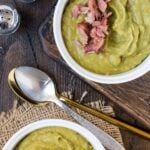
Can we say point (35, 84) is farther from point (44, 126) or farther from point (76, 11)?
point (76, 11)

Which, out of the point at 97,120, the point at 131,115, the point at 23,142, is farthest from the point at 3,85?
the point at 131,115

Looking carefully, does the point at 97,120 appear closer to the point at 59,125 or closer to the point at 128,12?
the point at 59,125

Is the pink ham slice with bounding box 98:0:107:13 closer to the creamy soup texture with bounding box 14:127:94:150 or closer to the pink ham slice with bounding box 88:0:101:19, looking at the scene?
the pink ham slice with bounding box 88:0:101:19

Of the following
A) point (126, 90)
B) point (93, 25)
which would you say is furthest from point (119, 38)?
point (126, 90)

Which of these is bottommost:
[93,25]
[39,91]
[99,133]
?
[99,133]

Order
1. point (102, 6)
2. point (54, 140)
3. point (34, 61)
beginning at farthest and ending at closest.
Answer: point (34, 61) → point (54, 140) → point (102, 6)

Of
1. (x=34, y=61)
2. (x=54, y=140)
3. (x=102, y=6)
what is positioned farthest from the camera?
(x=34, y=61)

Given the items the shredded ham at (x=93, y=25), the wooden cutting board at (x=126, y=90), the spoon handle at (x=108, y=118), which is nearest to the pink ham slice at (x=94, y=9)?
the shredded ham at (x=93, y=25)
